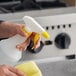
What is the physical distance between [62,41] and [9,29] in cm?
21

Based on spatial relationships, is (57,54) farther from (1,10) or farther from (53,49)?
(1,10)

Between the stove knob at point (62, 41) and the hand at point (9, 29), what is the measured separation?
0.57 ft

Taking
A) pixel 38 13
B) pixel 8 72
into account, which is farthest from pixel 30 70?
pixel 38 13

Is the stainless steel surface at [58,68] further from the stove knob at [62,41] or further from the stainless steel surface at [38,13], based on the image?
the stainless steel surface at [38,13]

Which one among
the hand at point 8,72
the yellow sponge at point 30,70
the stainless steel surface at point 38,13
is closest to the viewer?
the hand at point 8,72

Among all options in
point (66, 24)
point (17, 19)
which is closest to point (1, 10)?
point (17, 19)

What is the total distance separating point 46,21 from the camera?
105 cm

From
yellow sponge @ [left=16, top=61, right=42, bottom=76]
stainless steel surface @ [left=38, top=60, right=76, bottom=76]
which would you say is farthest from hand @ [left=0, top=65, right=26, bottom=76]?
stainless steel surface @ [left=38, top=60, right=76, bottom=76]

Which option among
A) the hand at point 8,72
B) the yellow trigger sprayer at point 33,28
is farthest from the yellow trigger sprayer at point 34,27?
the hand at point 8,72

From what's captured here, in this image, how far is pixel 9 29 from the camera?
103 cm

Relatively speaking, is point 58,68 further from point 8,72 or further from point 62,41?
point 8,72

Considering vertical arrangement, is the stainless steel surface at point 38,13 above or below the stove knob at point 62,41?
Result: above

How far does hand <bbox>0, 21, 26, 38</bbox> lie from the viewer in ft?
3.18

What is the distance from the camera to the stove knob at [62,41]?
1.08 metres
